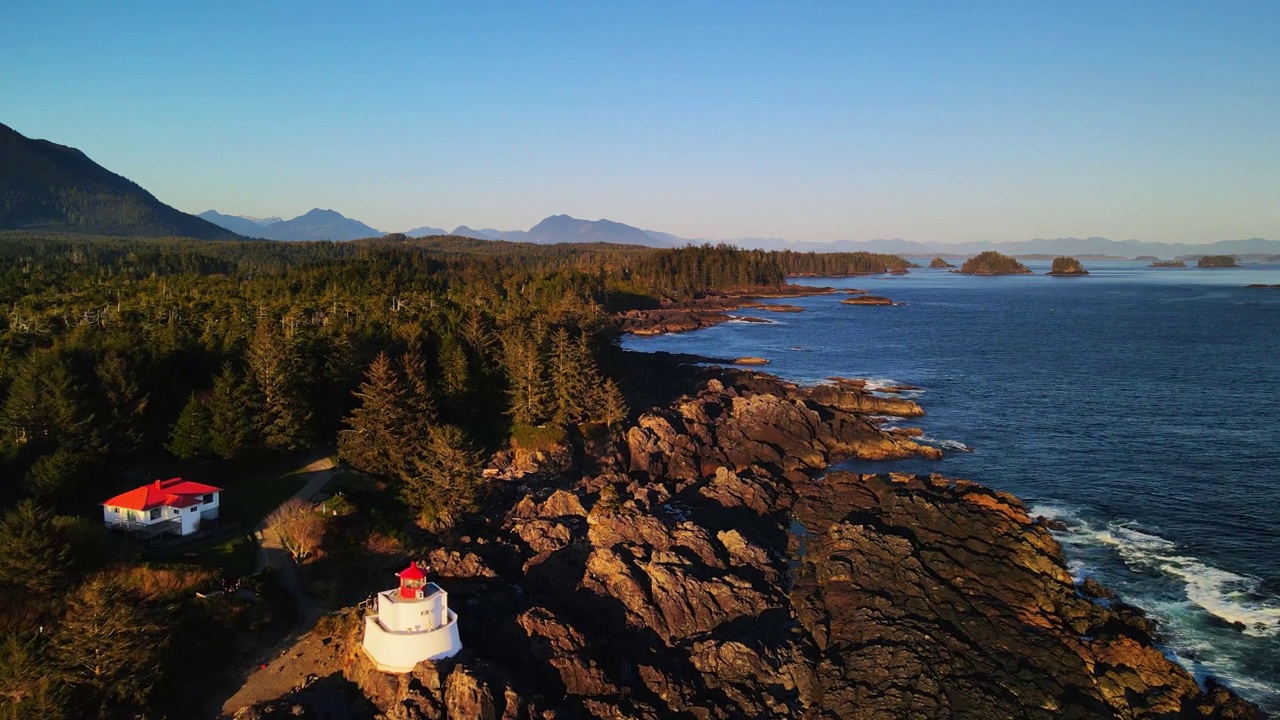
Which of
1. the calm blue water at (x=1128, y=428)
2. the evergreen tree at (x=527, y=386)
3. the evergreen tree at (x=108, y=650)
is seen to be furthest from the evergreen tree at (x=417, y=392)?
the calm blue water at (x=1128, y=428)

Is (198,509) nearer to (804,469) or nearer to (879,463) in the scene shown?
(804,469)

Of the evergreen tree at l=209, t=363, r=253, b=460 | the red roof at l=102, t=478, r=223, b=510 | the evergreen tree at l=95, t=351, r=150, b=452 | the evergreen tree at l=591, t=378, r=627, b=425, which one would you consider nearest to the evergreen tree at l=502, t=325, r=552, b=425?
the evergreen tree at l=591, t=378, r=627, b=425

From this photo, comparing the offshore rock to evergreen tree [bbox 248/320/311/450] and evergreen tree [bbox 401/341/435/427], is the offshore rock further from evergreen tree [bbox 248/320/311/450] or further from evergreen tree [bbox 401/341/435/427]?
evergreen tree [bbox 248/320/311/450]

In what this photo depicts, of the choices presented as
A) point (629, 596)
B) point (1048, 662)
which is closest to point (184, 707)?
point (629, 596)

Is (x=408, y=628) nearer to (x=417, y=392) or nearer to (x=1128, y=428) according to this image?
(x=417, y=392)

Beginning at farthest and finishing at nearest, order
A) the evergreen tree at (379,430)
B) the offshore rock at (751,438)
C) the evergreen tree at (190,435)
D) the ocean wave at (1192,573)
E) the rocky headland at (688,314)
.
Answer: the rocky headland at (688,314), the offshore rock at (751,438), the evergreen tree at (379,430), the evergreen tree at (190,435), the ocean wave at (1192,573)

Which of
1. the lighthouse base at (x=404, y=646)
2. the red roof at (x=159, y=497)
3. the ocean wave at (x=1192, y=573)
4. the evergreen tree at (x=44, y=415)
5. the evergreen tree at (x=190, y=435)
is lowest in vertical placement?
the ocean wave at (x=1192, y=573)

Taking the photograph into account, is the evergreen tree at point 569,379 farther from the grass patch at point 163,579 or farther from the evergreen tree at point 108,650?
the evergreen tree at point 108,650
